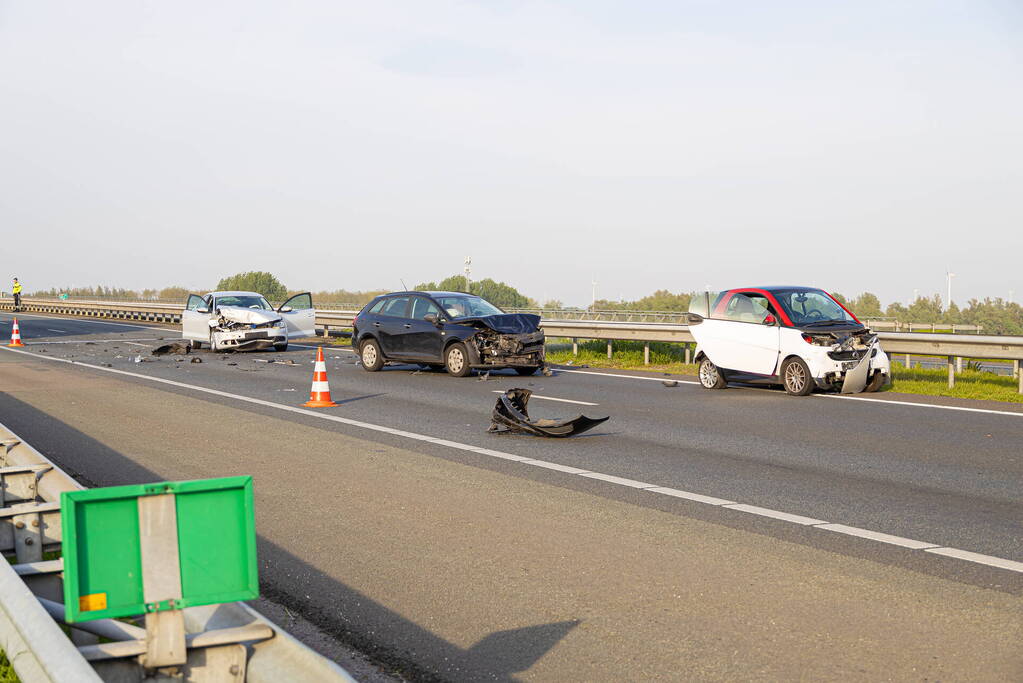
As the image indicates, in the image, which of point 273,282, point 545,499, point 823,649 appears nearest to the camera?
point 823,649

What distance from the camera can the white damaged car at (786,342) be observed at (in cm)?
1555

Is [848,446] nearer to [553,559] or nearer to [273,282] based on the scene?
[553,559]

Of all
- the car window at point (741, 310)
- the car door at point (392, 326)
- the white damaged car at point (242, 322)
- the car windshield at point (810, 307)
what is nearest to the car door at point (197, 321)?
the white damaged car at point (242, 322)

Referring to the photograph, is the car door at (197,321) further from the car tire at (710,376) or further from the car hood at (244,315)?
the car tire at (710,376)

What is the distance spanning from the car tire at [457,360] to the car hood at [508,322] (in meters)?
0.48

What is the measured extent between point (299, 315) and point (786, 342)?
619 inches

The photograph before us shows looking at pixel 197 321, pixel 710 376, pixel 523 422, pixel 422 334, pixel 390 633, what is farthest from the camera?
pixel 197 321

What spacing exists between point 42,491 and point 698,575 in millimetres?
3748

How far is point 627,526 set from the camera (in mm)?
6941


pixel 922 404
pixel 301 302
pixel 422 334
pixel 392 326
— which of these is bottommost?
pixel 922 404

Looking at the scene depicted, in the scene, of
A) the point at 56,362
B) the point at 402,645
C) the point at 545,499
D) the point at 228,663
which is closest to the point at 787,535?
the point at 545,499

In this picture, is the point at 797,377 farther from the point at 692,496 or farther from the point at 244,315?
the point at 244,315

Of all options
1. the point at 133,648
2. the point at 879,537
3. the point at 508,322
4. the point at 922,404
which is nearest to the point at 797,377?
the point at 922,404

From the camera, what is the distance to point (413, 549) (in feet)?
20.9
